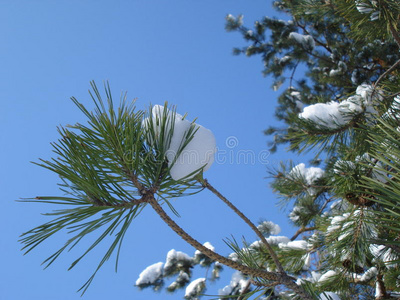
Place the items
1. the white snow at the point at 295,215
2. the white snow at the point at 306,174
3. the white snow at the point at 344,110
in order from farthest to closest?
the white snow at the point at 295,215, the white snow at the point at 306,174, the white snow at the point at 344,110

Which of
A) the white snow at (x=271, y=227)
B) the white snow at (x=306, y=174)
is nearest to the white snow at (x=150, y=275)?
the white snow at (x=271, y=227)

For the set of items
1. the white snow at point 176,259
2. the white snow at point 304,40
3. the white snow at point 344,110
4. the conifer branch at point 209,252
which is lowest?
the conifer branch at point 209,252

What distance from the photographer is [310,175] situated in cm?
272

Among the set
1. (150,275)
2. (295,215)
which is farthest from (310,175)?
(150,275)

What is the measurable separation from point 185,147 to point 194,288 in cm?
342

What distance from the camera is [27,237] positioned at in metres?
0.84

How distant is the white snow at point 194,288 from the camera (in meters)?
3.95

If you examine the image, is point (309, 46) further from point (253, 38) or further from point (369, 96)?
point (369, 96)

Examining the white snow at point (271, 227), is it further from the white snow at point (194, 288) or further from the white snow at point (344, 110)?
the white snow at point (344, 110)

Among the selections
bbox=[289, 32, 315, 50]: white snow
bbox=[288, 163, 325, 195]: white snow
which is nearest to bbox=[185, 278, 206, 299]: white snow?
bbox=[288, 163, 325, 195]: white snow

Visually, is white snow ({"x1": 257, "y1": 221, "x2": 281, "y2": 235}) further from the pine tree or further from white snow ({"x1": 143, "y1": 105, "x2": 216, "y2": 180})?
white snow ({"x1": 143, "y1": 105, "x2": 216, "y2": 180})

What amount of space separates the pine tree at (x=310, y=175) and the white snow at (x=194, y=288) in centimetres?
1

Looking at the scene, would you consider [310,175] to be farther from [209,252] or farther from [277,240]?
[209,252]

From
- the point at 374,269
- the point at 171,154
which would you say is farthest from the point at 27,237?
the point at 374,269
